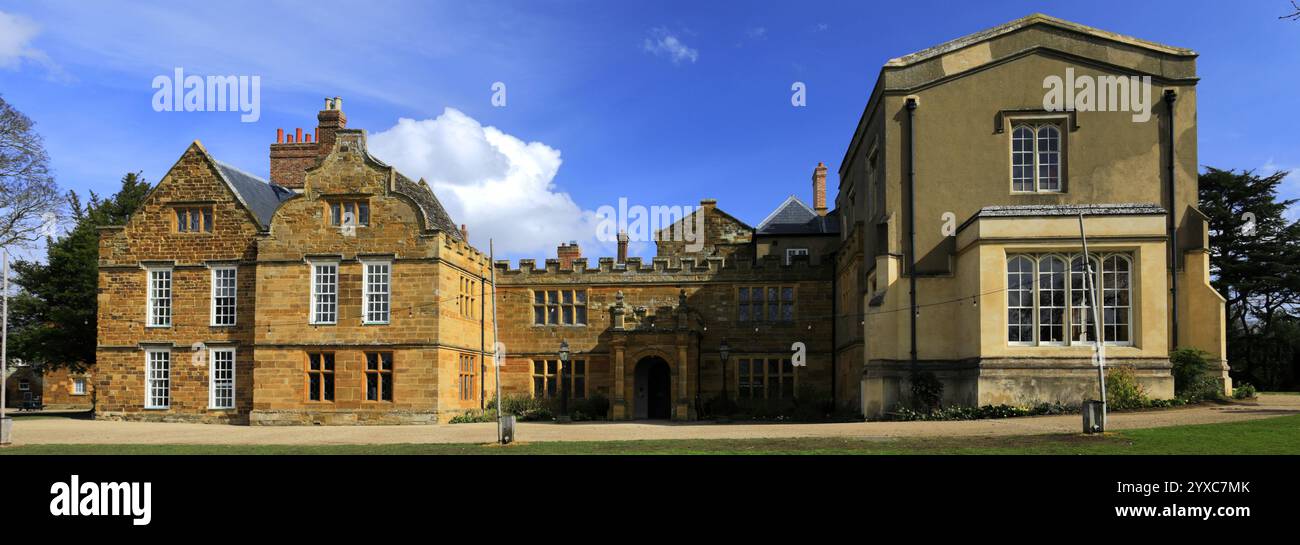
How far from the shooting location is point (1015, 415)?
24.6m

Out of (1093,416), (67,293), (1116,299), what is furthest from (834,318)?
(67,293)

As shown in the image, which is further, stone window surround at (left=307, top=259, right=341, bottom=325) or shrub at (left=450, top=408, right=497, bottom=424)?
shrub at (left=450, top=408, right=497, bottom=424)

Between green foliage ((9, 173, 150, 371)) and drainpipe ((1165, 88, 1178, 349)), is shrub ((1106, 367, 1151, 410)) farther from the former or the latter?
green foliage ((9, 173, 150, 371))

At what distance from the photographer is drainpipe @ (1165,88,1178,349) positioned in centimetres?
2695

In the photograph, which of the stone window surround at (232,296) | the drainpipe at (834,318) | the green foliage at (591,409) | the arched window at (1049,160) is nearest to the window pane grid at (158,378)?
the stone window surround at (232,296)

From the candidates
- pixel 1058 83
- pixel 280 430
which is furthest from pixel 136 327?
pixel 1058 83

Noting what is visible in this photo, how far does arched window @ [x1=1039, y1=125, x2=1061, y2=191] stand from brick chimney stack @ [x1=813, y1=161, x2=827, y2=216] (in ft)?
67.4

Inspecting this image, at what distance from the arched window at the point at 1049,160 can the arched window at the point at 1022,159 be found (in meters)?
0.26

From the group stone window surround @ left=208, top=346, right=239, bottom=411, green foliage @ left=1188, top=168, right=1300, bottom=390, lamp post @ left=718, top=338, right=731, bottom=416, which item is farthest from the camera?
green foliage @ left=1188, top=168, right=1300, bottom=390

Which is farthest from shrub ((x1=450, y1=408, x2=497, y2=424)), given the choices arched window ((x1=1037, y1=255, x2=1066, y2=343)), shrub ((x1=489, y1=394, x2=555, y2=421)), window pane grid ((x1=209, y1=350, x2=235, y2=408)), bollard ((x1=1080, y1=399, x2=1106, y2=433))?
bollard ((x1=1080, y1=399, x2=1106, y2=433))

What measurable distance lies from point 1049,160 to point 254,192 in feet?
88.2

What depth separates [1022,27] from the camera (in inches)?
1118
